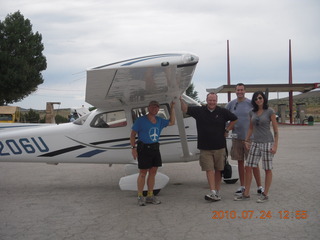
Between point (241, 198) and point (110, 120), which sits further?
point (110, 120)

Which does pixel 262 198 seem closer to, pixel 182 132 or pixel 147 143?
pixel 182 132

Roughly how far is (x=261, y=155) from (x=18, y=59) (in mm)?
27761

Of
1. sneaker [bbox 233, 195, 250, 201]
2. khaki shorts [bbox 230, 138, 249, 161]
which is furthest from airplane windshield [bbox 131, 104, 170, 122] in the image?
sneaker [bbox 233, 195, 250, 201]

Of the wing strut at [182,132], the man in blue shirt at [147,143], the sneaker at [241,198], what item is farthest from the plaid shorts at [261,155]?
the man in blue shirt at [147,143]

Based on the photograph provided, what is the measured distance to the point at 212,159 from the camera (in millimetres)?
5113

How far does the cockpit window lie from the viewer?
6.25 meters

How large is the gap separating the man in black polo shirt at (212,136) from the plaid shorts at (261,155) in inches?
16.2

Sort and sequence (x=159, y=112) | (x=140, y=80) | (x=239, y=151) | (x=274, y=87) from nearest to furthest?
1. (x=140, y=80)
2. (x=239, y=151)
3. (x=159, y=112)
4. (x=274, y=87)

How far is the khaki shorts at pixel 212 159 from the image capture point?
5086 mm

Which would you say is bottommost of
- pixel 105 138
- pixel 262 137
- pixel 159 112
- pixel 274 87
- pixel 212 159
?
pixel 212 159

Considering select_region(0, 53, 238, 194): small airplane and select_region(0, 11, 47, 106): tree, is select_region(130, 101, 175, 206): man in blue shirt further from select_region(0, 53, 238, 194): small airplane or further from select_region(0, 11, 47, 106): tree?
select_region(0, 11, 47, 106): tree

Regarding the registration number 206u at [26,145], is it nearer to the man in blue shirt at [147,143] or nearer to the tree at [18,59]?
the man in blue shirt at [147,143]

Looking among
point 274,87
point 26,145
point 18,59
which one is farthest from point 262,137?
point 18,59
